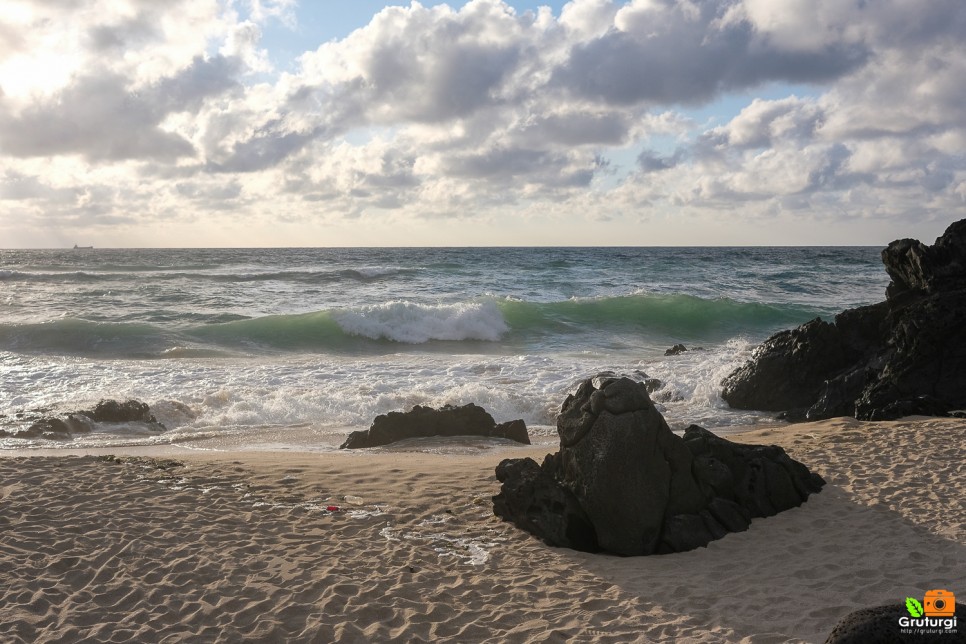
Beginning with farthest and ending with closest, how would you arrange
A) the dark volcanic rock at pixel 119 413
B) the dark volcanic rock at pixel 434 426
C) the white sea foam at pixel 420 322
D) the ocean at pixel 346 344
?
the white sea foam at pixel 420 322 → the ocean at pixel 346 344 → the dark volcanic rock at pixel 119 413 → the dark volcanic rock at pixel 434 426

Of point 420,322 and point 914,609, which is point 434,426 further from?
point 420,322

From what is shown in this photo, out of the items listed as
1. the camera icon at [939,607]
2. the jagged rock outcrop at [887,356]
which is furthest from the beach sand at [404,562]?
the jagged rock outcrop at [887,356]

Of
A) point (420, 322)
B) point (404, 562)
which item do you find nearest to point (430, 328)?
point (420, 322)

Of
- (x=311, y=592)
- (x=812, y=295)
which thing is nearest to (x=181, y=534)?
(x=311, y=592)

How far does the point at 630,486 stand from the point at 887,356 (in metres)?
7.80

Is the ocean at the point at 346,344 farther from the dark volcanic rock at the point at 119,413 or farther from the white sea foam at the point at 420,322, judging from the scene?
the dark volcanic rock at the point at 119,413

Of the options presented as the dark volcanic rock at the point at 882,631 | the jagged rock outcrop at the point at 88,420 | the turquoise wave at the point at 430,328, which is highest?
the dark volcanic rock at the point at 882,631

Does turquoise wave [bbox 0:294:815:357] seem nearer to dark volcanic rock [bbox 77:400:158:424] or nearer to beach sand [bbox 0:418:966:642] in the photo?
dark volcanic rock [bbox 77:400:158:424]

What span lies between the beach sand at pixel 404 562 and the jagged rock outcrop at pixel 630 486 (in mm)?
200

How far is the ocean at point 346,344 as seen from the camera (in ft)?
44.9

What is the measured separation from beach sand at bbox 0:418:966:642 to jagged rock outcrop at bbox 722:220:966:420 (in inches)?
103

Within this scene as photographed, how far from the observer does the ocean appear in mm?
13672

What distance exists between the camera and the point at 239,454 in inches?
417

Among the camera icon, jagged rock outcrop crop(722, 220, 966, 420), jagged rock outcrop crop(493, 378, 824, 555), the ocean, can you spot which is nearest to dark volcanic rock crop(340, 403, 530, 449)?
the ocean
